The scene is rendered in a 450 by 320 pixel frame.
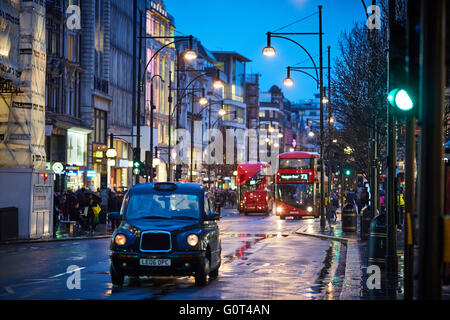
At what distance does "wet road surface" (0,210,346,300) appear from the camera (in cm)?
1430

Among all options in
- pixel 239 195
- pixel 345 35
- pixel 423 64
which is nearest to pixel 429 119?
pixel 423 64

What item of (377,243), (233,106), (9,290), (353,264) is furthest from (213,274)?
(233,106)

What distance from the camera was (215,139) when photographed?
420 feet

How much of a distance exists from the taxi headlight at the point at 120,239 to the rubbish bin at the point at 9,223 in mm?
14385

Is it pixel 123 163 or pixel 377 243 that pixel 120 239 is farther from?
pixel 123 163

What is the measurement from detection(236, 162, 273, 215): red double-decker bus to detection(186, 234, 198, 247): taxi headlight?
1977 inches

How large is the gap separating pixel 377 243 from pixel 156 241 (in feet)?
18.5

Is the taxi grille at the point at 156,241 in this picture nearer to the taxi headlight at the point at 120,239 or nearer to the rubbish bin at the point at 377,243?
the taxi headlight at the point at 120,239

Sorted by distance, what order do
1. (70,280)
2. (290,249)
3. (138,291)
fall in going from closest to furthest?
1. (138,291)
2. (70,280)
3. (290,249)

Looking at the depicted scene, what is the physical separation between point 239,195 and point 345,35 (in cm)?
3321

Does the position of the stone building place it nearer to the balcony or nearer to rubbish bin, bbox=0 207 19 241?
the balcony

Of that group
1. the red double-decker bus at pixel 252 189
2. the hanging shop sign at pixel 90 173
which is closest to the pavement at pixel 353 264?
the hanging shop sign at pixel 90 173
